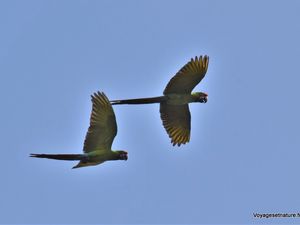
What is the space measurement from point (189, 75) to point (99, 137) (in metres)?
4.57

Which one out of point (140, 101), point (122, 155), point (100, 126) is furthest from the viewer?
point (140, 101)

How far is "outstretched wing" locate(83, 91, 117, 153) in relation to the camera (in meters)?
25.9

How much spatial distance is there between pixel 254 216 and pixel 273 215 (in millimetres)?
1077

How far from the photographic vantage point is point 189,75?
94.0 ft

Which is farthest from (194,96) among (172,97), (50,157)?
(50,157)

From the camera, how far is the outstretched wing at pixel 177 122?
2967cm

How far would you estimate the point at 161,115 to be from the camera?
2978 centimetres

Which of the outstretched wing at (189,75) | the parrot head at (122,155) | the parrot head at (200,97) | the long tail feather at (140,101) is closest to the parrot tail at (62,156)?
the parrot head at (122,155)

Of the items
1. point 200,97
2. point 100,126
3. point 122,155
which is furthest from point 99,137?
point 200,97

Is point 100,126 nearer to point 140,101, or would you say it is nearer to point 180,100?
point 140,101

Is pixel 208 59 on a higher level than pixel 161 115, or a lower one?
higher

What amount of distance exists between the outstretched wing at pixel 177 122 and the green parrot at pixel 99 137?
3453 mm

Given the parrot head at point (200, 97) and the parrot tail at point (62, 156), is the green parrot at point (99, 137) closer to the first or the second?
the parrot tail at point (62, 156)

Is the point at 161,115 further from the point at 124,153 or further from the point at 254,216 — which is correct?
the point at 254,216
